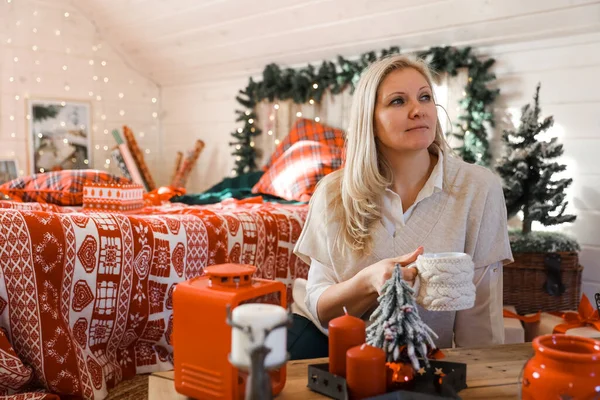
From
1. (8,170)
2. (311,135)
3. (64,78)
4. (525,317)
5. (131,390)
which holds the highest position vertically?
(64,78)

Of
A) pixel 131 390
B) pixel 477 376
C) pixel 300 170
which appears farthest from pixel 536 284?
pixel 131 390

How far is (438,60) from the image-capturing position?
3.12 meters

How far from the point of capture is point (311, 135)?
359 cm

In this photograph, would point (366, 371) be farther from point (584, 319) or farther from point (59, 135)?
point (59, 135)

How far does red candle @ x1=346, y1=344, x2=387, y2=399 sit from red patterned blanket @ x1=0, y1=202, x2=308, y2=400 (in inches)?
50.1

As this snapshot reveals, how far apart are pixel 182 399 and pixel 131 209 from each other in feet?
5.78

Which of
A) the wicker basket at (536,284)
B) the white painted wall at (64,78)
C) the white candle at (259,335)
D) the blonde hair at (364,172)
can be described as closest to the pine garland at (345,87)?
the wicker basket at (536,284)

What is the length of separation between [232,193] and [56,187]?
1016 millimetres

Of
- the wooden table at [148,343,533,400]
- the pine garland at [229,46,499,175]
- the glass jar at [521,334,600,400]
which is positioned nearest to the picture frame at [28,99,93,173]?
the pine garland at [229,46,499,175]

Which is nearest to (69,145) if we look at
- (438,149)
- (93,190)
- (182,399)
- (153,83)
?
(153,83)

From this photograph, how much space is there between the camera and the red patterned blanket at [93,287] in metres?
1.88

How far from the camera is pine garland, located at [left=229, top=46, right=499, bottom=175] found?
9.70 ft

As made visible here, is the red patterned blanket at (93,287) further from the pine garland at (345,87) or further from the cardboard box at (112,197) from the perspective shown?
the pine garland at (345,87)

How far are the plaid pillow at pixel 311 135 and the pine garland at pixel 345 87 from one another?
0.21 metres
